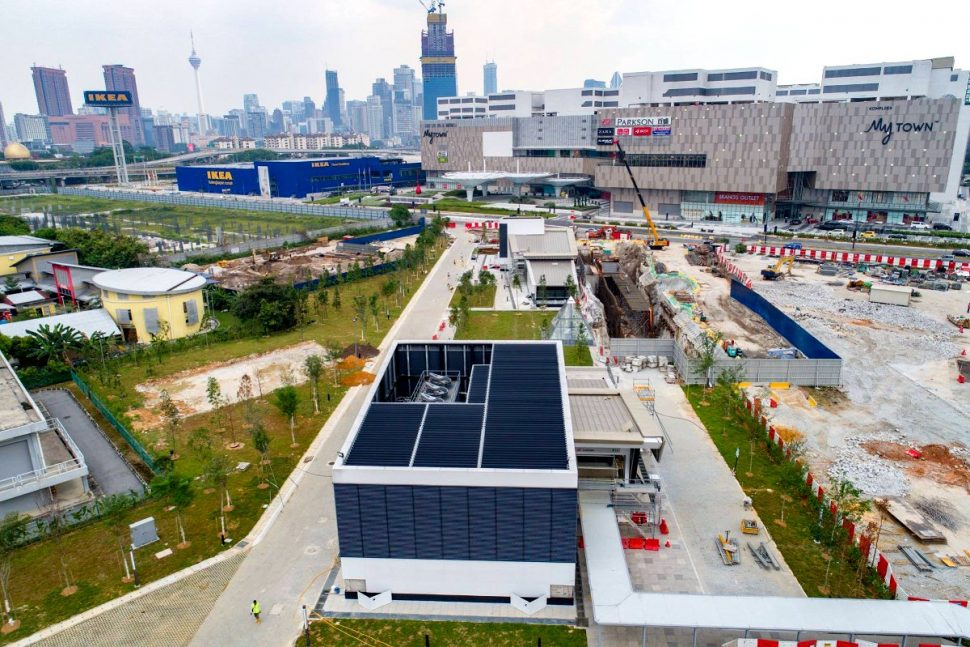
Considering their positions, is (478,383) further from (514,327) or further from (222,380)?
(514,327)

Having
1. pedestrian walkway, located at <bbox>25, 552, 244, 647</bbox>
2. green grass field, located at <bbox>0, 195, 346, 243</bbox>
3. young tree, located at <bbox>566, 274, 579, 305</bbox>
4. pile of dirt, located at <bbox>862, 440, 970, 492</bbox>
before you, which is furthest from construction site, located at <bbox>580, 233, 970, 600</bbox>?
green grass field, located at <bbox>0, 195, 346, 243</bbox>

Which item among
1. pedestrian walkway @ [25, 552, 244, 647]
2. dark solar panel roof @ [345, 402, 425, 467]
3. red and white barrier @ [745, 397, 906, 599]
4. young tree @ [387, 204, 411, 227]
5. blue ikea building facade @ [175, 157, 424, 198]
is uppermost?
blue ikea building facade @ [175, 157, 424, 198]

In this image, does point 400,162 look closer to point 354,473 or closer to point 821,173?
point 821,173

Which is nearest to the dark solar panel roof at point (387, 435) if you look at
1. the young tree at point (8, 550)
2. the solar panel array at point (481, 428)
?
the solar panel array at point (481, 428)

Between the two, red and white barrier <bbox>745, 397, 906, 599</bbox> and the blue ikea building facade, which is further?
the blue ikea building facade

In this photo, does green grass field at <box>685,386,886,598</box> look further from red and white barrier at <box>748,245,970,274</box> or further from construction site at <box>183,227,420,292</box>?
construction site at <box>183,227,420,292</box>

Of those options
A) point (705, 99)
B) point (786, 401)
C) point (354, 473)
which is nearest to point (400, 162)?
point (705, 99)

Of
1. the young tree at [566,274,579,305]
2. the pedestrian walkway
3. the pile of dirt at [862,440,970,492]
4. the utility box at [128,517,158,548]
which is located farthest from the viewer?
the young tree at [566,274,579,305]

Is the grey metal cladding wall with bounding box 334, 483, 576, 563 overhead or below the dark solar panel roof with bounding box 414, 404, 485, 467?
below
